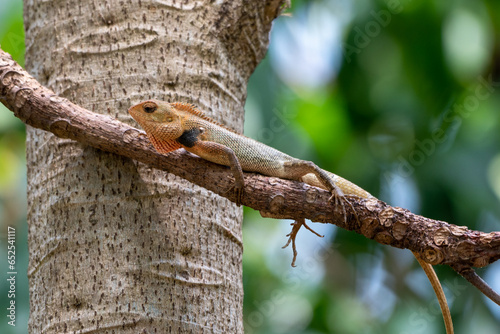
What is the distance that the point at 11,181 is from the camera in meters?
8.11

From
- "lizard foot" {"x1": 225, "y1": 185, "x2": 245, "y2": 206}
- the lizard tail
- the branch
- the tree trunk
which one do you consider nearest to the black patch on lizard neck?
the tree trunk

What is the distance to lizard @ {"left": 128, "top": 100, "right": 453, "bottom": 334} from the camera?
3225 mm

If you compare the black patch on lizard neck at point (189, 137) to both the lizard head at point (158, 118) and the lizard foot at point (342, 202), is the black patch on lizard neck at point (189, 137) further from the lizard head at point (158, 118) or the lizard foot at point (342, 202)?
the lizard foot at point (342, 202)

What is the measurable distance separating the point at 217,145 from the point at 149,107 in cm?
46

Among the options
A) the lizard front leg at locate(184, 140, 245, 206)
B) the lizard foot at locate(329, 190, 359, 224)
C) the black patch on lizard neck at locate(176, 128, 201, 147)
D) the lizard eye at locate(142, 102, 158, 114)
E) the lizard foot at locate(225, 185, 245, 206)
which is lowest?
the lizard foot at locate(329, 190, 359, 224)

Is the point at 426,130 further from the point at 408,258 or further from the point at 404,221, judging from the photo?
the point at 404,221

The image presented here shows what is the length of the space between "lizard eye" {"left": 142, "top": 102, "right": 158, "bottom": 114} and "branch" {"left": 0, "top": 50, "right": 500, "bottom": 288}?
0.62 feet

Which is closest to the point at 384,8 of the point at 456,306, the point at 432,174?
the point at 432,174

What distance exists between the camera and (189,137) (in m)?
3.51

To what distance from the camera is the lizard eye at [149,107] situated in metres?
3.23

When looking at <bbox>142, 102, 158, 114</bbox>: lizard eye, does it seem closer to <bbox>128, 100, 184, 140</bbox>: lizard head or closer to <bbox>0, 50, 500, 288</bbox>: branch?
<bbox>128, 100, 184, 140</bbox>: lizard head

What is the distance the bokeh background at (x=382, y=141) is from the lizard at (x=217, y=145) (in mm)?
3841

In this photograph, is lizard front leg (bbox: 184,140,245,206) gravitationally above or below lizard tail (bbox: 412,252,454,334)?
above

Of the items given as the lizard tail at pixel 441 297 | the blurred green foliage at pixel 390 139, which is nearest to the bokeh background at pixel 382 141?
the blurred green foliage at pixel 390 139
